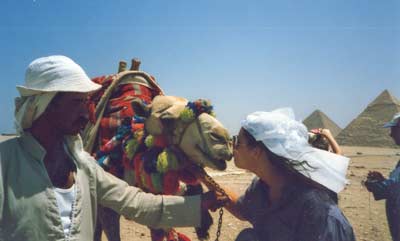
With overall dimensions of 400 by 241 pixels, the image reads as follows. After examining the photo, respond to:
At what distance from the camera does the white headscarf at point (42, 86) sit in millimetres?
2072

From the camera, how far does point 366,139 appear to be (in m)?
43.8

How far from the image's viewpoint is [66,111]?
2.18m

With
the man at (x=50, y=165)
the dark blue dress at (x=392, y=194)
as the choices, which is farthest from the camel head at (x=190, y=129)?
the dark blue dress at (x=392, y=194)

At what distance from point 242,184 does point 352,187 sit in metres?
2.97

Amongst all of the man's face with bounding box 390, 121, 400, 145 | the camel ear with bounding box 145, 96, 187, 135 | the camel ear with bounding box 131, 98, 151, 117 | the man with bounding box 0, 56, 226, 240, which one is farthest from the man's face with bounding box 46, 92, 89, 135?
the man's face with bounding box 390, 121, 400, 145

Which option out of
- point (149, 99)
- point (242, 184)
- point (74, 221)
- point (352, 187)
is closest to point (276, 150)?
point (74, 221)

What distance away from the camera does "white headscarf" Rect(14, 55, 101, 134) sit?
6.80ft

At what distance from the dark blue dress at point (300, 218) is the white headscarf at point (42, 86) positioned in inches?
53.8

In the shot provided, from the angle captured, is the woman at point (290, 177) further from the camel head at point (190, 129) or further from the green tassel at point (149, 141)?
the green tassel at point (149, 141)

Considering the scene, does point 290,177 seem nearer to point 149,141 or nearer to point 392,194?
point 149,141

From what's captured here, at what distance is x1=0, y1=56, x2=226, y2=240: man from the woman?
0.96 m

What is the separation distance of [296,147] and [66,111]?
4.44ft

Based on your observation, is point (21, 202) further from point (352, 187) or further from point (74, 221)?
point (352, 187)

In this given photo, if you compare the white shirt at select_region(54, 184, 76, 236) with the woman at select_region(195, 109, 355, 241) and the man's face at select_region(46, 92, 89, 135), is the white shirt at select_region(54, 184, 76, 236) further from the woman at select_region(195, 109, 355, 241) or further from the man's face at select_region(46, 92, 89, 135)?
the woman at select_region(195, 109, 355, 241)
